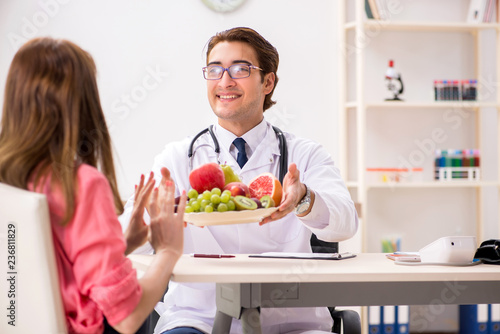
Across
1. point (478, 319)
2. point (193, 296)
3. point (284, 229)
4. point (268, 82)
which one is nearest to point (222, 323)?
point (193, 296)

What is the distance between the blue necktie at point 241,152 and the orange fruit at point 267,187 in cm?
46

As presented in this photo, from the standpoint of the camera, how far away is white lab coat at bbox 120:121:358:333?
200cm

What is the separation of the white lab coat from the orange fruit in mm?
200

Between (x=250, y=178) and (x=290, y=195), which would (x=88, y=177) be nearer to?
(x=290, y=195)

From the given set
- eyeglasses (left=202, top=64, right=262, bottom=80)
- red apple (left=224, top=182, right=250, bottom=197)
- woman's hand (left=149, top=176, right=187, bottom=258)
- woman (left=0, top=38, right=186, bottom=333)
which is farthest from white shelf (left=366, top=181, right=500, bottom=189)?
woman (left=0, top=38, right=186, bottom=333)

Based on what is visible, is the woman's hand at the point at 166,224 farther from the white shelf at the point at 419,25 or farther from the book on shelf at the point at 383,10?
the book on shelf at the point at 383,10

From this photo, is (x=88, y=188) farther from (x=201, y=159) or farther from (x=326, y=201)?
(x=201, y=159)

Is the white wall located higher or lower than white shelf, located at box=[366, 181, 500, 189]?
higher

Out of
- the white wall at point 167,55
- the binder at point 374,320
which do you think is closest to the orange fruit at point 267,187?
the binder at point 374,320

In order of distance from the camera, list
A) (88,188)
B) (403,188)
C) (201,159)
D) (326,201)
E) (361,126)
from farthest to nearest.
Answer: (403,188), (361,126), (201,159), (326,201), (88,188)

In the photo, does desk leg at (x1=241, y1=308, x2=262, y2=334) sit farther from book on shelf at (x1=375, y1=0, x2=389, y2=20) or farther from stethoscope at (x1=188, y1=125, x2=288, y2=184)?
book on shelf at (x1=375, y1=0, x2=389, y2=20)

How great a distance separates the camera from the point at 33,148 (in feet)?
3.98

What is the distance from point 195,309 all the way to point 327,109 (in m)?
2.41

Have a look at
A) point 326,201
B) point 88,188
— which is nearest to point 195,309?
point 326,201
